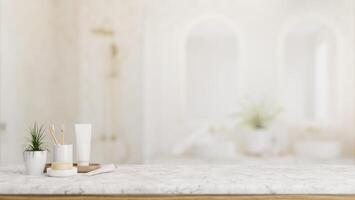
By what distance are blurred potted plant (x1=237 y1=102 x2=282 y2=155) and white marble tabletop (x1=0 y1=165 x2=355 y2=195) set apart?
2.24 metres

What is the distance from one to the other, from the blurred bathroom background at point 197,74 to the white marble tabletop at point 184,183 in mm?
2331

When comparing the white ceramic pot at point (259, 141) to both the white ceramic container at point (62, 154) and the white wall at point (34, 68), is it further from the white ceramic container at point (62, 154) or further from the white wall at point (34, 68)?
the white ceramic container at point (62, 154)

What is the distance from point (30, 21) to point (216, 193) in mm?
2790

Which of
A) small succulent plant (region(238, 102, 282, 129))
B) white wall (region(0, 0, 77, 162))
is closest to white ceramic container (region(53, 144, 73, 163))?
white wall (region(0, 0, 77, 162))

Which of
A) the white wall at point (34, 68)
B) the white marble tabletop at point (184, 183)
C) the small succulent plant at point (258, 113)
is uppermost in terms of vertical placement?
the white wall at point (34, 68)

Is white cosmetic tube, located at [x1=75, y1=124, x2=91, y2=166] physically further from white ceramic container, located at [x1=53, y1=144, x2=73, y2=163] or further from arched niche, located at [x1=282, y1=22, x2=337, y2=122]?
arched niche, located at [x1=282, y1=22, x2=337, y2=122]

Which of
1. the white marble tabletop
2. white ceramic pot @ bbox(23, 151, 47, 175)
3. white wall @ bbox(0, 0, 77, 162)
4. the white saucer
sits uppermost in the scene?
white wall @ bbox(0, 0, 77, 162)

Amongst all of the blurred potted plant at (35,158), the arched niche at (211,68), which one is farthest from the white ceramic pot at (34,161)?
the arched niche at (211,68)

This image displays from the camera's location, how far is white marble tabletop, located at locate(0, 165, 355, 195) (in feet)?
4.98

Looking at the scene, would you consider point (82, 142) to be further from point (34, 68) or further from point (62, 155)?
point (34, 68)

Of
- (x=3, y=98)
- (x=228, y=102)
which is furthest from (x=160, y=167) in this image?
(x=228, y=102)

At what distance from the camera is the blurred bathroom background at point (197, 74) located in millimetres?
4121

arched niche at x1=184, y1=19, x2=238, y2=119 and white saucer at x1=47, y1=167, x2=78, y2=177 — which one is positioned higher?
arched niche at x1=184, y1=19, x2=238, y2=119

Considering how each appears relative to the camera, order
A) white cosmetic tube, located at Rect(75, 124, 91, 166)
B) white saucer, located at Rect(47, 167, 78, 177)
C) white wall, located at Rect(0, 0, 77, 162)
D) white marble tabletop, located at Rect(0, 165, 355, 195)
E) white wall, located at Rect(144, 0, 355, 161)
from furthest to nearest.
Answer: white wall, located at Rect(144, 0, 355, 161) → white wall, located at Rect(0, 0, 77, 162) → white cosmetic tube, located at Rect(75, 124, 91, 166) → white saucer, located at Rect(47, 167, 78, 177) → white marble tabletop, located at Rect(0, 165, 355, 195)
